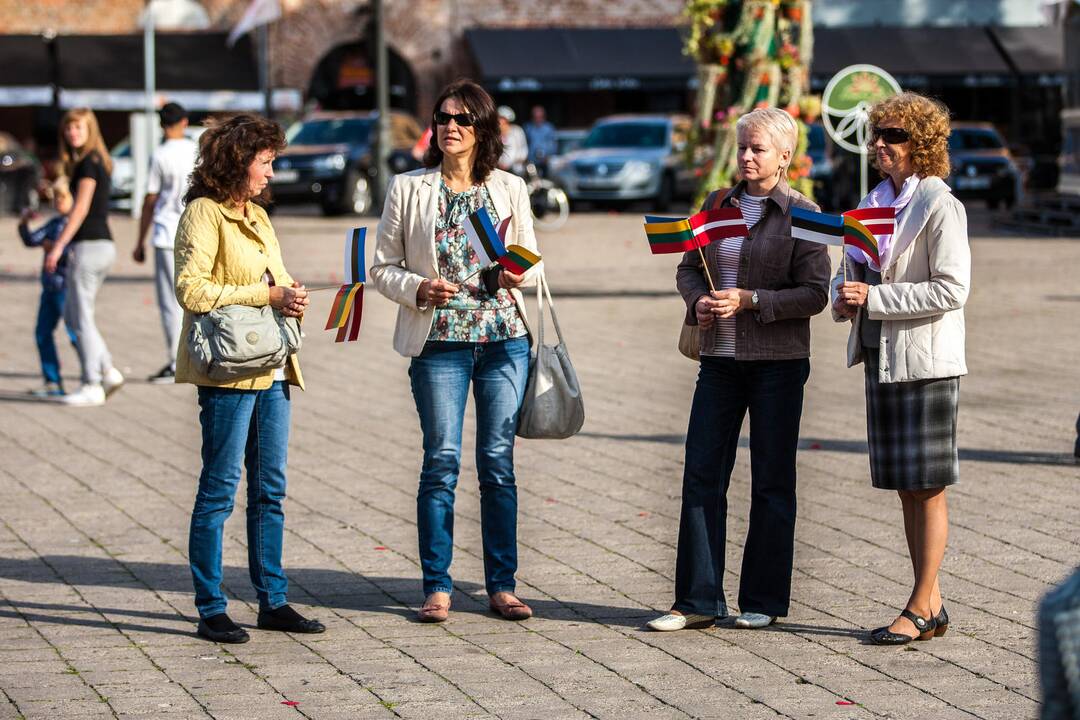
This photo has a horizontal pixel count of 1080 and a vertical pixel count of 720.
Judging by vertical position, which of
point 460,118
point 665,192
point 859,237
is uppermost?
point 665,192

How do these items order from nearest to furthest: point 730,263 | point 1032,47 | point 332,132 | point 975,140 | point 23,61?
point 730,263
point 332,132
point 975,140
point 23,61
point 1032,47

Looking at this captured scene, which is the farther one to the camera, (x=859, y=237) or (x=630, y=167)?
(x=630, y=167)

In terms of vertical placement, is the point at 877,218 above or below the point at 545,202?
below

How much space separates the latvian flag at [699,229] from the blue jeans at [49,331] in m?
6.38

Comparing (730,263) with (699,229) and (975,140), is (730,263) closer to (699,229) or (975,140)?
(699,229)

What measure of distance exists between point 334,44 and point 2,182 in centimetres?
1090

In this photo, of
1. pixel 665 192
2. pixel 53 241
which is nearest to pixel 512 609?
pixel 53 241

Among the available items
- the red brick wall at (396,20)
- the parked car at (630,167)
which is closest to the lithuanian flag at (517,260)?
the parked car at (630,167)

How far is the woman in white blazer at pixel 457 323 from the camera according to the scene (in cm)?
582

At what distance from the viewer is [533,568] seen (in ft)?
21.6

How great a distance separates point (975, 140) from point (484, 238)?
90.4 feet

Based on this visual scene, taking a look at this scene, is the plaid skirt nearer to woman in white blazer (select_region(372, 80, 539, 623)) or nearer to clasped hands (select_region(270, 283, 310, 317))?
woman in white blazer (select_region(372, 80, 539, 623))

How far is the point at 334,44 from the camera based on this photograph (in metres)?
41.1

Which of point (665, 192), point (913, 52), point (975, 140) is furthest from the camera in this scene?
point (913, 52)
